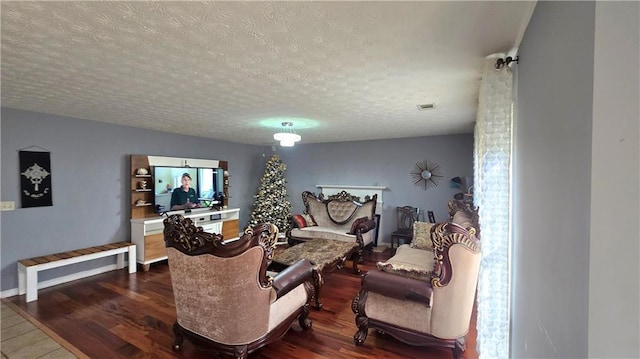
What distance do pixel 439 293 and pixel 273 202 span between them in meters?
4.84

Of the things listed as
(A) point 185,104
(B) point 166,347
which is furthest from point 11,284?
(A) point 185,104

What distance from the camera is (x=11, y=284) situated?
10.9ft

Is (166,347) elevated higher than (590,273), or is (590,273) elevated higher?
(590,273)

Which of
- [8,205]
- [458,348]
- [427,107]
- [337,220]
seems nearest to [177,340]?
[458,348]

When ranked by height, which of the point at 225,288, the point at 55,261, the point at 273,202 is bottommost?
the point at 55,261

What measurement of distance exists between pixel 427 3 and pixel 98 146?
4.89 meters

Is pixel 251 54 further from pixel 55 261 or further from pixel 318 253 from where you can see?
pixel 55 261

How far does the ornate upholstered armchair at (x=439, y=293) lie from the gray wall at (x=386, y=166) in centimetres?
362

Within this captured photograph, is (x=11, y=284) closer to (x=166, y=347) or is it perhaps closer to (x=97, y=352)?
(x=97, y=352)

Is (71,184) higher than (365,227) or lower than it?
higher

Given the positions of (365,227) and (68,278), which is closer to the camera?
(68,278)

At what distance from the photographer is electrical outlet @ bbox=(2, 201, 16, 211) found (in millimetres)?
3287

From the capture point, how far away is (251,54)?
1809 millimetres

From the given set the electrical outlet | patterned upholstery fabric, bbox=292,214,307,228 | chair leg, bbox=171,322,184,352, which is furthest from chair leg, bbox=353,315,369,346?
the electrical outlet
